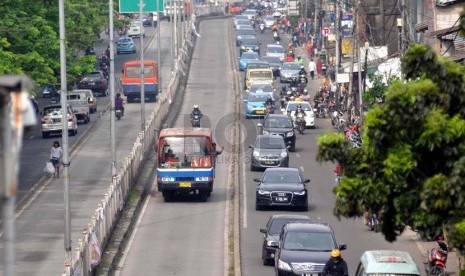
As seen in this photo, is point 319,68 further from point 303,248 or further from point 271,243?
point 303,248

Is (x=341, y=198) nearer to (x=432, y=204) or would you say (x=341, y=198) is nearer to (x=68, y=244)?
(x=432, y=204)

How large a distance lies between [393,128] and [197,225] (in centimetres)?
2299

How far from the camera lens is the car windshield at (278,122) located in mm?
55938

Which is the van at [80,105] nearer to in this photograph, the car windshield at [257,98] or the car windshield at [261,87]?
the car windshield at [257,98]

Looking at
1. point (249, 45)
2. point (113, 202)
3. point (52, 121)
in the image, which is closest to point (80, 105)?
point (52, 121)

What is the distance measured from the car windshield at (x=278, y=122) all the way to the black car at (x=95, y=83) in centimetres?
2386

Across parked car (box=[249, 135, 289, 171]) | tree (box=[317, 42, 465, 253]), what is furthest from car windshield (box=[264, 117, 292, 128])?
tree (box=[317, 42, 465, 253])

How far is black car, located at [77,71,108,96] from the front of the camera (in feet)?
258

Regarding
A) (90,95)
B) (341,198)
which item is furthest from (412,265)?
(90,95)

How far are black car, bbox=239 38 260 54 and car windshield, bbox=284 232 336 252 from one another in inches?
2756

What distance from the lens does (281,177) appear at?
4184cm

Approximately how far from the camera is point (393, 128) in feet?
54.3

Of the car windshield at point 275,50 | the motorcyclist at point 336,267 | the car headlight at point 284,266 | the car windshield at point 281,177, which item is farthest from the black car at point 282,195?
the car windshield at point 275,50

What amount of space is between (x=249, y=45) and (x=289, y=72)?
57.5ft
